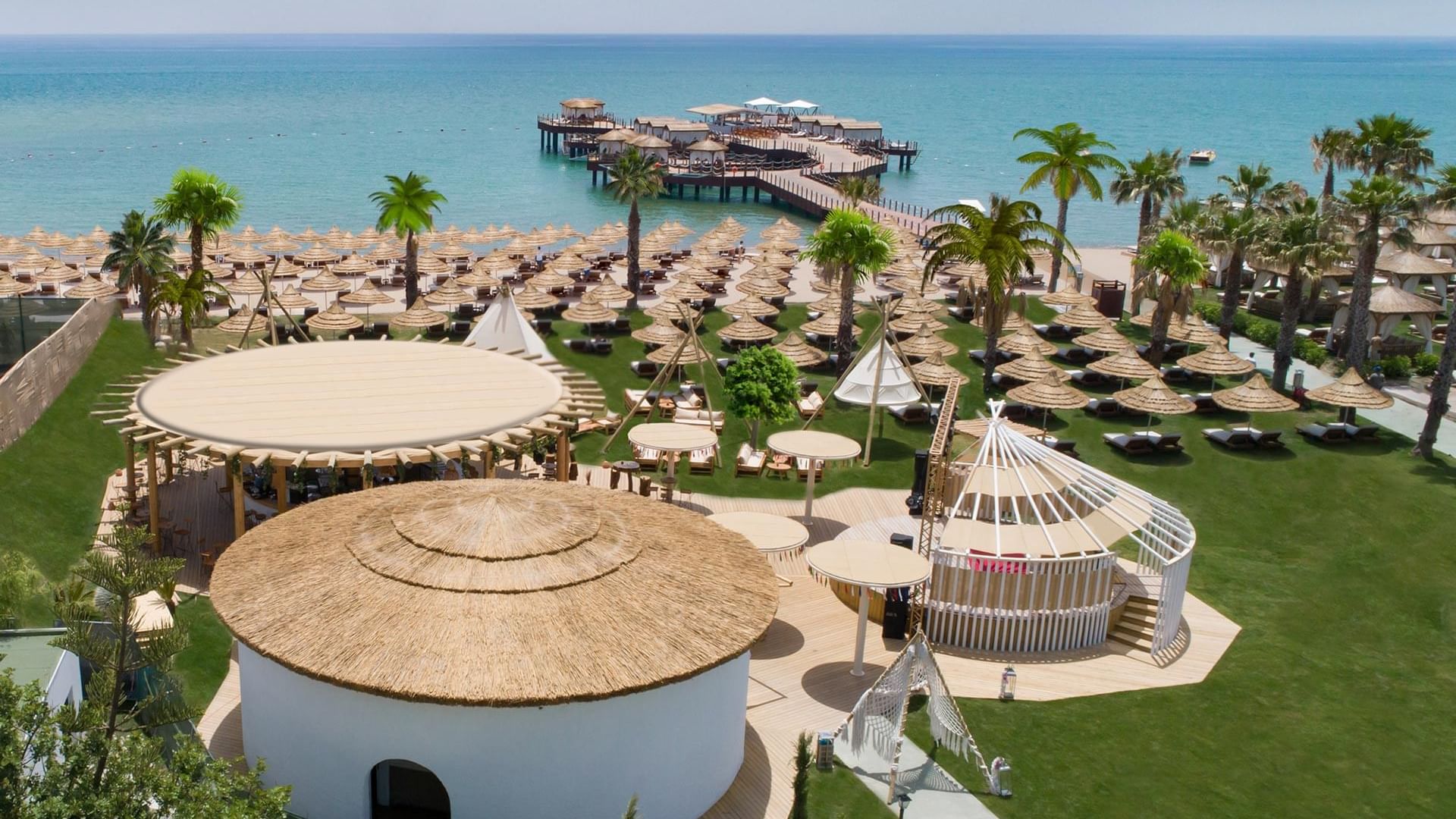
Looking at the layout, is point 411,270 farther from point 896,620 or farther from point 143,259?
point 896,620

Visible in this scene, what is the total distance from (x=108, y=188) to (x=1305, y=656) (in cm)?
11313

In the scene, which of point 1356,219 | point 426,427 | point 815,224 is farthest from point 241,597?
point 815,224

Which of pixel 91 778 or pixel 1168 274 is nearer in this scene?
pixel 91 778

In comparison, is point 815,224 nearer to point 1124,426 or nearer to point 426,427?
point 1124,426

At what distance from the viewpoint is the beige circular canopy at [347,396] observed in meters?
29.6

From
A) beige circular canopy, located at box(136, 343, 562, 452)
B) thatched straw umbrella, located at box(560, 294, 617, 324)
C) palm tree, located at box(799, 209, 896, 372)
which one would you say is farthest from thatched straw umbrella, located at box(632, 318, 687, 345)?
beige circular canopy, located at box(136, 343, 562, 452)

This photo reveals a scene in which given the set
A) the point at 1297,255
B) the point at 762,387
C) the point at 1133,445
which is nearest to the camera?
the point at 762,387

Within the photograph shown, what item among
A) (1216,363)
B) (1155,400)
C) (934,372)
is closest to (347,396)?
(934,372)

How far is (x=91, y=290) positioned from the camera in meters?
51.7

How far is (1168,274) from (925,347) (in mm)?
9902

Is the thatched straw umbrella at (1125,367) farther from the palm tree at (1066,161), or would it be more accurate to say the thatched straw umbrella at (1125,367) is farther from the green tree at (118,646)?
the green tree at (118,646)

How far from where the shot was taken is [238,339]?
1896 inches

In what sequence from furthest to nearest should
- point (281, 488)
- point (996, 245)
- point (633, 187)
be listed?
point (633, 187) → point (996, 245) → point (281, 488)

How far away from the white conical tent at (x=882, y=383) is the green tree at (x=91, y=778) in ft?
96.8
